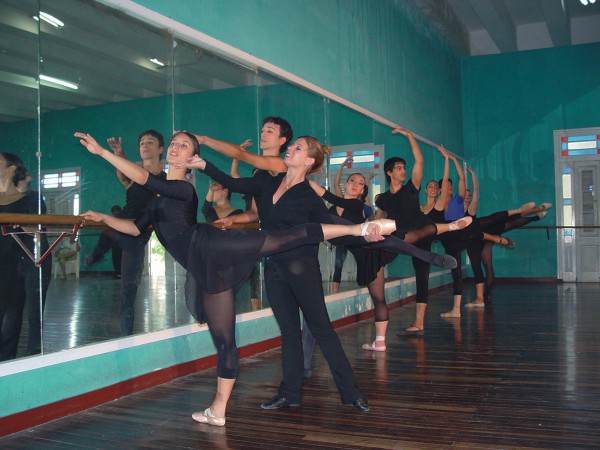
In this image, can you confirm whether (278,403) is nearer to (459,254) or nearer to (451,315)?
(451,315)

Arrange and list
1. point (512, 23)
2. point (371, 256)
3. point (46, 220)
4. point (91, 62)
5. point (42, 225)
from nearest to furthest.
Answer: point (46, 220)
point (42, 225)
point (91, 62)
point (371, 256)
point (512, 23)

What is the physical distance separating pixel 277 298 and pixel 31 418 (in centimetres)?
138

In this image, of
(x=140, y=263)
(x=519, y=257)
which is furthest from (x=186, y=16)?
(x=519, y=257)

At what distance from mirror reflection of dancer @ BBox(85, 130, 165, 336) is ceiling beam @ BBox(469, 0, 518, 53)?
332 inches

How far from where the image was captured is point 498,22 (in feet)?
39.2

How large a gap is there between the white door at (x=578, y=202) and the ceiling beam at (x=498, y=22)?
7.32 ft

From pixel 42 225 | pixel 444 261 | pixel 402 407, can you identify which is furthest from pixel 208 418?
pixel 444 261

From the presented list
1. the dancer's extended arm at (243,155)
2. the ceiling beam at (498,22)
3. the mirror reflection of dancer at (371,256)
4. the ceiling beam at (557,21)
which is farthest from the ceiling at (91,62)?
the ceiling beam at (557,21)

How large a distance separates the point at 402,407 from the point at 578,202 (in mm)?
9867

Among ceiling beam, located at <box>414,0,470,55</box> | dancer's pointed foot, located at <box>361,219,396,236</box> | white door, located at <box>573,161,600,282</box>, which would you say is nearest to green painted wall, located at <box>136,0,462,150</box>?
ceiling beam, located at <box>414,0,470,55</box>

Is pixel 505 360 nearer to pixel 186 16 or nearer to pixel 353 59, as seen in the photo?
pixel 186 16

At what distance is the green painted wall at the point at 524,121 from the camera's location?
40.3ft

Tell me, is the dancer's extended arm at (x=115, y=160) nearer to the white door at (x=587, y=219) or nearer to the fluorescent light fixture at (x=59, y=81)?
the fluorescent light fixture at (x=59, y=81)

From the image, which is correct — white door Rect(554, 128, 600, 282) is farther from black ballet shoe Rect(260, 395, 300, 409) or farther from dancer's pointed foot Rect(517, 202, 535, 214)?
black ballet shoe Rect(260, 395, 300, 409)
